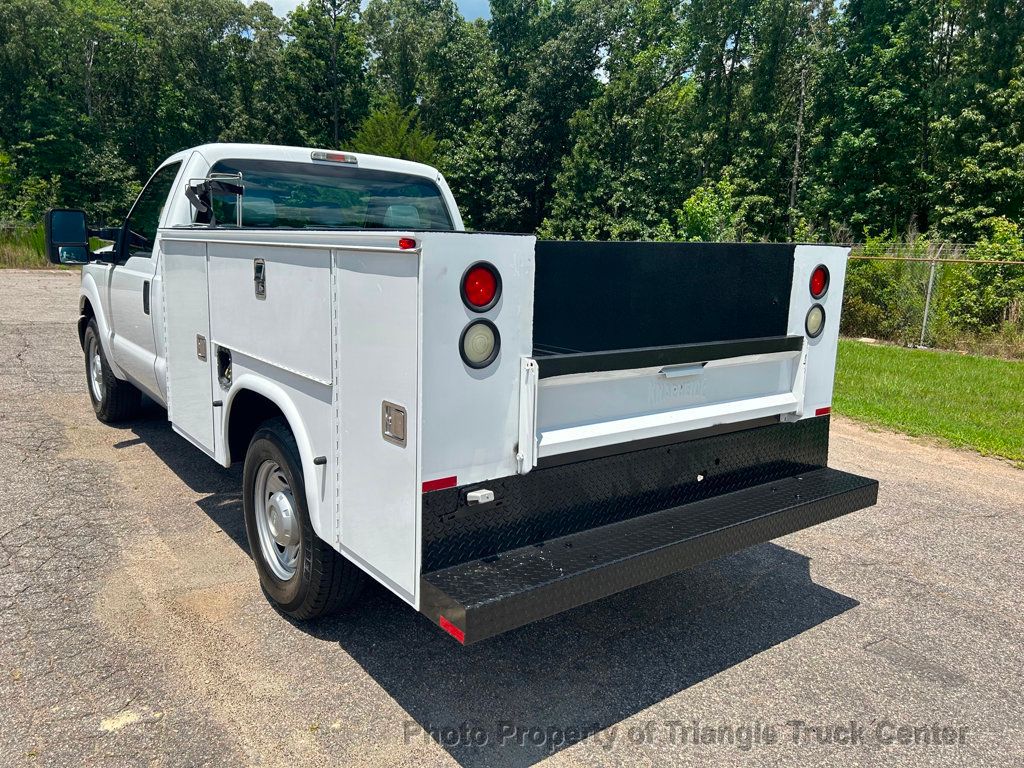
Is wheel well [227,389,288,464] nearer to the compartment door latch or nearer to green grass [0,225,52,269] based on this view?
the compartment door latch

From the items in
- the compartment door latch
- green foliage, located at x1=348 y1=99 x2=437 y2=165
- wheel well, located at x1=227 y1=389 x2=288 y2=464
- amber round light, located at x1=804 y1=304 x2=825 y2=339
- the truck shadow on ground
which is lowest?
the truck shadow on ground

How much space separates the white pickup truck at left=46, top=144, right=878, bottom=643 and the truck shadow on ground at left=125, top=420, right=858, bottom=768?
0.41 meters

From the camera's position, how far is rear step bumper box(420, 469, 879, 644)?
95.0 inches

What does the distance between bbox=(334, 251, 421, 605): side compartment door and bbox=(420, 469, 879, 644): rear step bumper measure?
20 cm

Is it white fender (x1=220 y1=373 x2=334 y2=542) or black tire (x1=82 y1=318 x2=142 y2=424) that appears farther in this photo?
black tire (x1=82 y1=318 x2=142 y2=424)

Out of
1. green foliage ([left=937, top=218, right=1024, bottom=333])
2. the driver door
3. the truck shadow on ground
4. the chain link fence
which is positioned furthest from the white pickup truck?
green foliage ([left=937, top=218, right=1024, bottom=333])

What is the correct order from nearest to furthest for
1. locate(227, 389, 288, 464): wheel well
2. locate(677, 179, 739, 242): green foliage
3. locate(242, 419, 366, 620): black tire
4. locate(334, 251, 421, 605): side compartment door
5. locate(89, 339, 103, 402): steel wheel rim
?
locate(334, 251, 421, 605): side compartment door, locate(242, 419, 366, 620): black tire, locate(227, 389, 288, 464): wheel well, locate(89, 339, 103, 402): steel wheel rim, locate(677, 179, 739, 242): green foliage

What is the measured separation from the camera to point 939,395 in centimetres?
949

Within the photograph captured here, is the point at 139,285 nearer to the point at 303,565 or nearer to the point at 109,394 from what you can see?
the point at 109,394

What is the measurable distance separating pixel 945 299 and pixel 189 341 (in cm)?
1419

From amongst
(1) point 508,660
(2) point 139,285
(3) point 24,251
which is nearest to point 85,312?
(2) point 139,285

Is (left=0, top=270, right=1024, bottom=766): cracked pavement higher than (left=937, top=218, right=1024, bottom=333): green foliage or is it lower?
lower

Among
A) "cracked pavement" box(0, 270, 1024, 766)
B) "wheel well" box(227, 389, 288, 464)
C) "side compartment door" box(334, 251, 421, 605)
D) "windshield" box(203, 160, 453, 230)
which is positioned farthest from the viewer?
"windshield" box(203, 160, 453, 230)

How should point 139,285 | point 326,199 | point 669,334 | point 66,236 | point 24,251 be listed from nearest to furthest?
point 669,334
point 326,199
point 139,285
point 66,236
point 24,251
